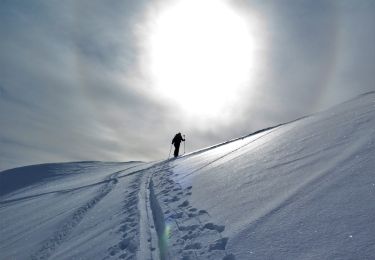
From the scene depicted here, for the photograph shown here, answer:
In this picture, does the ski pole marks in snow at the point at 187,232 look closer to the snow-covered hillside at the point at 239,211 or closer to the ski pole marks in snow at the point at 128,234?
the snow-covered hillside at the point at 239,211

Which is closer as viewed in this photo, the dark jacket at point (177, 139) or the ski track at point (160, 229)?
the ski track at point (160, 229)

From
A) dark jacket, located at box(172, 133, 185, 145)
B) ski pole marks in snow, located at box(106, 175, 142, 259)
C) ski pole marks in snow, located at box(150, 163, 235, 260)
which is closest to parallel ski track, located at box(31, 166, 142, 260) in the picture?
ski pole marks in snow, located at box(106, 175, 142, 259)

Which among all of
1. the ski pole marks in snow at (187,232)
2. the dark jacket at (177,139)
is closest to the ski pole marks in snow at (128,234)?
the ski pole marks in snow at (187,232)

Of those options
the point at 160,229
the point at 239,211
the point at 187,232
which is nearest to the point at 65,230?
the point at 160,229

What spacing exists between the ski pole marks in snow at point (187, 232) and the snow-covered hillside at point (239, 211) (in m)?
0.02

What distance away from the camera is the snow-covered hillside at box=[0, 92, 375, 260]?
277 inches

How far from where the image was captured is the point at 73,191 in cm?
1889

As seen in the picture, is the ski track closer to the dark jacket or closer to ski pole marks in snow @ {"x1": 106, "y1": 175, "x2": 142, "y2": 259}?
ski pole marks in snow @ {"x1": 106, "y1": 175, "x2": 142, "y2": 259}

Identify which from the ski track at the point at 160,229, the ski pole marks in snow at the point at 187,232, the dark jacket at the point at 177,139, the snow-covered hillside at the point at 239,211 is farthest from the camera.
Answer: the dark jacket at the point at 177,139

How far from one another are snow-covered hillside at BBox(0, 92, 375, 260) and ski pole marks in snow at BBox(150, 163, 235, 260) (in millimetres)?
24

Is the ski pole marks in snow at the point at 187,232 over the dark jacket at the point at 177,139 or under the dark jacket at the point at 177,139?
under

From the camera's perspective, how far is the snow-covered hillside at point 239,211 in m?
7.04

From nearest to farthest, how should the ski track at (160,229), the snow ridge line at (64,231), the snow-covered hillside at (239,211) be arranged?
the snow-covered hillside at (239,211)
the ski track at (160,229)
the snow ridge line at (64,231)

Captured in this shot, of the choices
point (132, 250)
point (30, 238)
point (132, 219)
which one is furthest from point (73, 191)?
point (132, 250)
